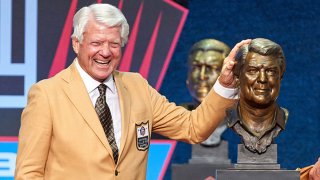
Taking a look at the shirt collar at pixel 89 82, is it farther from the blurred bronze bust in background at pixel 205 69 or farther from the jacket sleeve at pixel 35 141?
the blurred bronze bust in background at pixel 205 69

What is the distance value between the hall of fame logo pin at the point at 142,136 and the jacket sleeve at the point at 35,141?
32 centimetres

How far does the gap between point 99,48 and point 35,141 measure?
0.38 meters

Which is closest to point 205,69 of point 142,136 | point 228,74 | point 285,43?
point 285,43

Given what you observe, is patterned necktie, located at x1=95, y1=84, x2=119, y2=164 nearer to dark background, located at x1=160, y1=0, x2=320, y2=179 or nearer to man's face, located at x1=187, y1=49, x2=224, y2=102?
man's face, located at x1=187, y1=49, x2=224, y2=102

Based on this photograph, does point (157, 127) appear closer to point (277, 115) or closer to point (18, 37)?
point (277, 115)

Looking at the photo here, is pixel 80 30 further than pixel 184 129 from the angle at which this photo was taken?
No

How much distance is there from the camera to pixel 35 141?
2926 mm

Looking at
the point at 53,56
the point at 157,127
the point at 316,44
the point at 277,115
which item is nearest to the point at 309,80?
the point at 316,44

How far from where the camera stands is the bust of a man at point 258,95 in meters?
3.43

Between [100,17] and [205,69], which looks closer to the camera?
[100,17]

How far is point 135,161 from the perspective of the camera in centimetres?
305

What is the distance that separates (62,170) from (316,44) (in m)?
3.42

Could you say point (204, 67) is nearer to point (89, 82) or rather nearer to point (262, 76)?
point (262, 76)

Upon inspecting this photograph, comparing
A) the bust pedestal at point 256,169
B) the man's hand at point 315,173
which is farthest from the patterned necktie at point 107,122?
the man's hand at point 315,173
